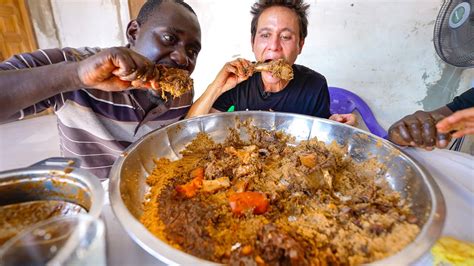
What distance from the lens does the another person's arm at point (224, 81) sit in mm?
1774

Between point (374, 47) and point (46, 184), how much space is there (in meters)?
3.45

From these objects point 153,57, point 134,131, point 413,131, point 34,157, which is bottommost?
point 34,157

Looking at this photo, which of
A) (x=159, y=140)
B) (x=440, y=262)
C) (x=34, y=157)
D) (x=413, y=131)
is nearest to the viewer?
(x=440, y=262)

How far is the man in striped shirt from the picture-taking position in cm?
112

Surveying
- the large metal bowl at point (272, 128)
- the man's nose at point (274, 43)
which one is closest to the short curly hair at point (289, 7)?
the man's nose at point (274, 43)

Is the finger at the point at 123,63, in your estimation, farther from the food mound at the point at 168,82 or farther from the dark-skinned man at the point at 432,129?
the dark-skinned man at the point at 432,129

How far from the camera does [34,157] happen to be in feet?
11.7

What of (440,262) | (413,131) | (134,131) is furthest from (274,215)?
(134,131)

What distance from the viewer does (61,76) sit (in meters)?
1.12

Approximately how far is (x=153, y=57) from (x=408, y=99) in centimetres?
318

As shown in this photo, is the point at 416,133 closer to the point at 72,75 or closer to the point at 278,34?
the point at 278,34

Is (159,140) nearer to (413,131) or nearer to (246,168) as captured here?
(246,168)

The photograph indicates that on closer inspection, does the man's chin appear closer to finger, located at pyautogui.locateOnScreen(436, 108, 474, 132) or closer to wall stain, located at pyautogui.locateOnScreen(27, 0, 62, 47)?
finger, located at pyautogui.locateOnScreen(436, 108, 474, 132)

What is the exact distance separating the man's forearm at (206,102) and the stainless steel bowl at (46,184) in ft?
3.65
